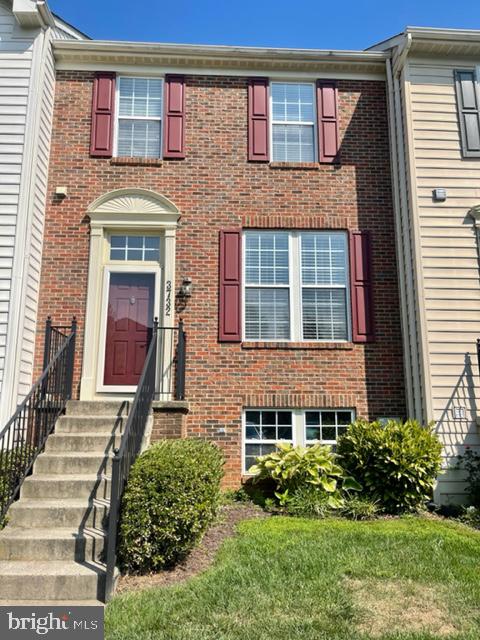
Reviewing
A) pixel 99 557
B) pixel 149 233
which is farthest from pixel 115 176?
pixel 99 557

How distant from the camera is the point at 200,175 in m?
7.99

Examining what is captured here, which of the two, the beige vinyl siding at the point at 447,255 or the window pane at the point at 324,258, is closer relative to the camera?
the beige vinyl siding at the point at 447,255

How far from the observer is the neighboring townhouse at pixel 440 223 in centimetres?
694

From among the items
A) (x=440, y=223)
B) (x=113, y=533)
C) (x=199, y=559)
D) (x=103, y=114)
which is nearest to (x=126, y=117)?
→ (x=103, y=114)

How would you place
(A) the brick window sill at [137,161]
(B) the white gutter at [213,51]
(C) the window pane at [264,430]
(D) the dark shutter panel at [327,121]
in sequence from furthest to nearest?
(D) the dark shutter panel at [327,121] < (B) the white gutter at [213,51] < (A) the brick window sill at [137,161] < (C) the window pane at [264,430]

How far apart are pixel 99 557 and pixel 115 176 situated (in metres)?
5.66

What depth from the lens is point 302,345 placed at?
751 cm

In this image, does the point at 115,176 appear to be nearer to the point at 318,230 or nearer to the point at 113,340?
the point at 113,340

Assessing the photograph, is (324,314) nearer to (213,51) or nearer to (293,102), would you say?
(293,102)

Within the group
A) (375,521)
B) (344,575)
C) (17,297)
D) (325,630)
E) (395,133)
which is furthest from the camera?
(395,133)

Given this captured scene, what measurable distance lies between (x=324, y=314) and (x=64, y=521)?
15.3ft

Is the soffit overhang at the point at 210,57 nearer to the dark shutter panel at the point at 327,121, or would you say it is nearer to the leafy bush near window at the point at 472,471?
the dark shutter panel at the point at 327,121

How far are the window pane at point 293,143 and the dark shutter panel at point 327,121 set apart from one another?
6.8 inches

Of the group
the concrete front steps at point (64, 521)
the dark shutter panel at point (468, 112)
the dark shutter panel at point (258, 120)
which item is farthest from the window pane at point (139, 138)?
the dark shutter panel at point (468, 112)
